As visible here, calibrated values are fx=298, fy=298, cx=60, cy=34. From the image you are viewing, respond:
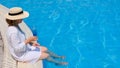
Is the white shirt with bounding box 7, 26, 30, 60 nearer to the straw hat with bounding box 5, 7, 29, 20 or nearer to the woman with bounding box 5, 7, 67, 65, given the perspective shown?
the woman with bounding box 5, 7, 67, 65

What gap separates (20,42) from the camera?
238 inches

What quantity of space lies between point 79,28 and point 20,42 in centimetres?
411

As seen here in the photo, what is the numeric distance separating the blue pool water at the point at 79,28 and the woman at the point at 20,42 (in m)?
1.14

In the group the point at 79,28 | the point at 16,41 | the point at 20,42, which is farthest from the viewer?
the point at 79,28

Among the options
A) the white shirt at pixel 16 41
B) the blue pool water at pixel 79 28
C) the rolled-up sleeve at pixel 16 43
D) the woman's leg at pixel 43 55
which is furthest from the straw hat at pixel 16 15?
the blue pool water at pixel 79 28

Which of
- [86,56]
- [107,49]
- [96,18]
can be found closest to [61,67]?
[86,56]

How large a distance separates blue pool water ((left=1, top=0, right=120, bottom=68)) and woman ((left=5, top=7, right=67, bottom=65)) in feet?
3.74

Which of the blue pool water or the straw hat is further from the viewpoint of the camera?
the blue pool water

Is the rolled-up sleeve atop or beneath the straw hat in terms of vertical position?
beneath

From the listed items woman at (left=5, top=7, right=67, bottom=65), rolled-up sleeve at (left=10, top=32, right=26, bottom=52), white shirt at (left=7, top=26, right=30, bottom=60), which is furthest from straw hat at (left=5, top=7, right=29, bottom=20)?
rolled-up sleeve at (left=10, top=32, right=26, bottom=52)

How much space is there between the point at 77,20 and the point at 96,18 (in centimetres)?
69

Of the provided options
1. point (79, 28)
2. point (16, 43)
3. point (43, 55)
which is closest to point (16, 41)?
point (16, 43)

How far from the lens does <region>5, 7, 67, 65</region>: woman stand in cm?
591

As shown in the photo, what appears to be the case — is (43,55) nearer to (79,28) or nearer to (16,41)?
(16,41)
